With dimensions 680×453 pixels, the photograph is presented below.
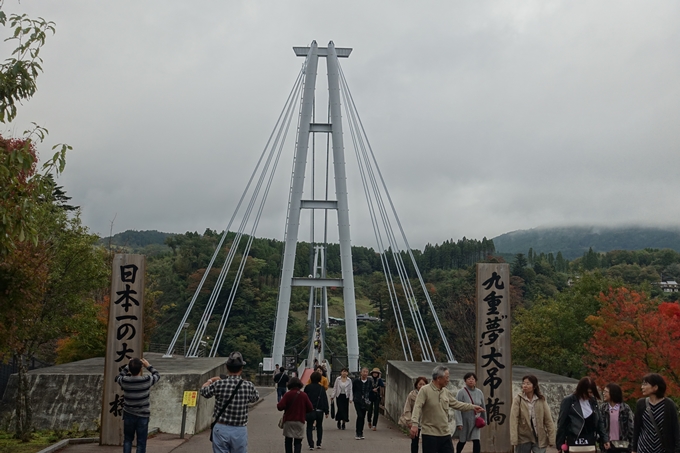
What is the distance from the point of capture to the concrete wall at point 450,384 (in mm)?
10195

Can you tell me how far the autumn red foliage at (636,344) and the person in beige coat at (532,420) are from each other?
15643 millimetres

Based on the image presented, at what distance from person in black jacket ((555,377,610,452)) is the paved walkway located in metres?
3.96

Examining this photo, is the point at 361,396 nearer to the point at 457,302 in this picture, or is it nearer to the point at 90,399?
the point at 90,399

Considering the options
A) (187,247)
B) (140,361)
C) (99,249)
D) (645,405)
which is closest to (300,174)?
(99,249)

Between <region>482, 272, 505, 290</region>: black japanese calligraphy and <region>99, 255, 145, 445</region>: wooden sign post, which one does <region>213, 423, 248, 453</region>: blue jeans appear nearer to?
<region>99, 255, 145, 445</region>: wooden sign post

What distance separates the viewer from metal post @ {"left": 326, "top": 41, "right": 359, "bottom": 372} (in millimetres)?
20234

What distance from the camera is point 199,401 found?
9836 mm

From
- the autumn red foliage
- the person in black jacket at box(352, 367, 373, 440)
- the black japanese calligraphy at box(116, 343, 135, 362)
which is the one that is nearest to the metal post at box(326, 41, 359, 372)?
the autumn red foliage

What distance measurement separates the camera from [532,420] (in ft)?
18.6

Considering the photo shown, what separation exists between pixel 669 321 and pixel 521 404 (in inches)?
706

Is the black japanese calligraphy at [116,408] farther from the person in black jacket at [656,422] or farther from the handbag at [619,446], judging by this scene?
the person in black jacket at [656,422]

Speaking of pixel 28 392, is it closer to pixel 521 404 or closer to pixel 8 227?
pixel 8 227

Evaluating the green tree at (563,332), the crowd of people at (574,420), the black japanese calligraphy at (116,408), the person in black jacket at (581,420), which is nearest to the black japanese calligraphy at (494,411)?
the crowd of people at (574,420)

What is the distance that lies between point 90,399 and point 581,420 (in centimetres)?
745
